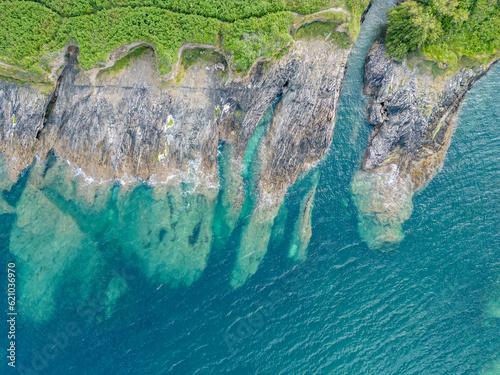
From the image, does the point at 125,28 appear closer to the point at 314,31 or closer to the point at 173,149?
the point at 173,149

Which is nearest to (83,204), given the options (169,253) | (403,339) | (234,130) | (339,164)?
(169,253)

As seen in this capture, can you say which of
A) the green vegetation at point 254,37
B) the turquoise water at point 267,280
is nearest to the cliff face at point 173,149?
the turquoise water at point 267,280

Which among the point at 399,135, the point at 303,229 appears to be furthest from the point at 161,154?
the point at 399,135

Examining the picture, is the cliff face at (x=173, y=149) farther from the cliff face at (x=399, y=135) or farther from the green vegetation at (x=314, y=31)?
the cliff face at (x=399, y=135)

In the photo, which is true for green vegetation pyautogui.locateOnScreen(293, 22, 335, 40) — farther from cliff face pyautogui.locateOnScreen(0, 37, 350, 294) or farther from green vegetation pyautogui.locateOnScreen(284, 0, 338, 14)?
green vegetation pyautogui.locateOnScreen(284, 0, 338, 14)

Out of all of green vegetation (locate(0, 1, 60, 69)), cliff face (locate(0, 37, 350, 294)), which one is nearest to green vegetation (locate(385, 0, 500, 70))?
cliff face (locate(0, 37, 350, 294))

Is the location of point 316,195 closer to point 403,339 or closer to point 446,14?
point 403,339
